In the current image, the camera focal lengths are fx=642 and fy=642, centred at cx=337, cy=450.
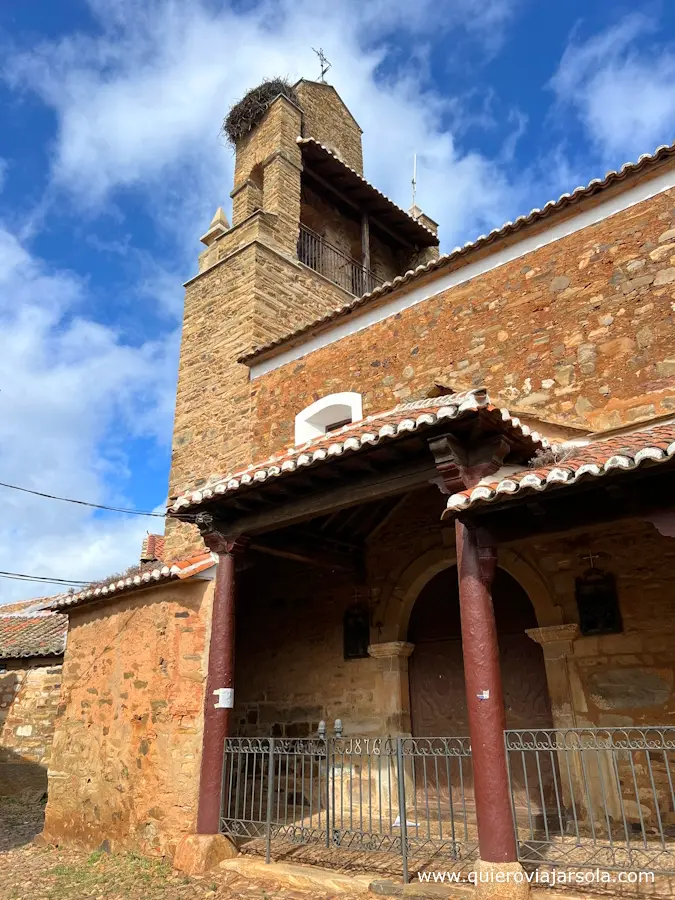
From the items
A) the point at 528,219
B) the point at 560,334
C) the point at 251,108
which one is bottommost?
the point at 560,334

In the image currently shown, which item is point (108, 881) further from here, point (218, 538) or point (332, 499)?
point (332, 499)

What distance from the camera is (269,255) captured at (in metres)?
13.0

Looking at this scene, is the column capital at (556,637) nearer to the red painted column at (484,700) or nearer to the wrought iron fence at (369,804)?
the wrought iron fence at (369,804)

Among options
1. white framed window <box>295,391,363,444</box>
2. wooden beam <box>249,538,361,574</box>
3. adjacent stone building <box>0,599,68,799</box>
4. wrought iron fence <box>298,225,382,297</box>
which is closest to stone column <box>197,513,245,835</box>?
wooden beam <box>249,538,361,574</box>

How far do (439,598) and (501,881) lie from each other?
4.00 meters

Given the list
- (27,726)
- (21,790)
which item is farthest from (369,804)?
(27,726)

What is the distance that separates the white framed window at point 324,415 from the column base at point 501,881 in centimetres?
617

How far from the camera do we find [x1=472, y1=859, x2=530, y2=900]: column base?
4.31 meters

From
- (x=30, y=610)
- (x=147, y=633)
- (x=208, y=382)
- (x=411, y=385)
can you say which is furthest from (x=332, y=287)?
(x=30, y=610)

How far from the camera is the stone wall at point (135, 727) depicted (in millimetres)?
6457

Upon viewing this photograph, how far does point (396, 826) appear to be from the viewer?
21.1 ft

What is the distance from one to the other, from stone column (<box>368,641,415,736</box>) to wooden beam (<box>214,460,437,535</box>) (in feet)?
7.68

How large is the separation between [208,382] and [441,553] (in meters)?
6.37

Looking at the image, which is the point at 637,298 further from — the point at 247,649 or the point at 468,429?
the point at 247,649
